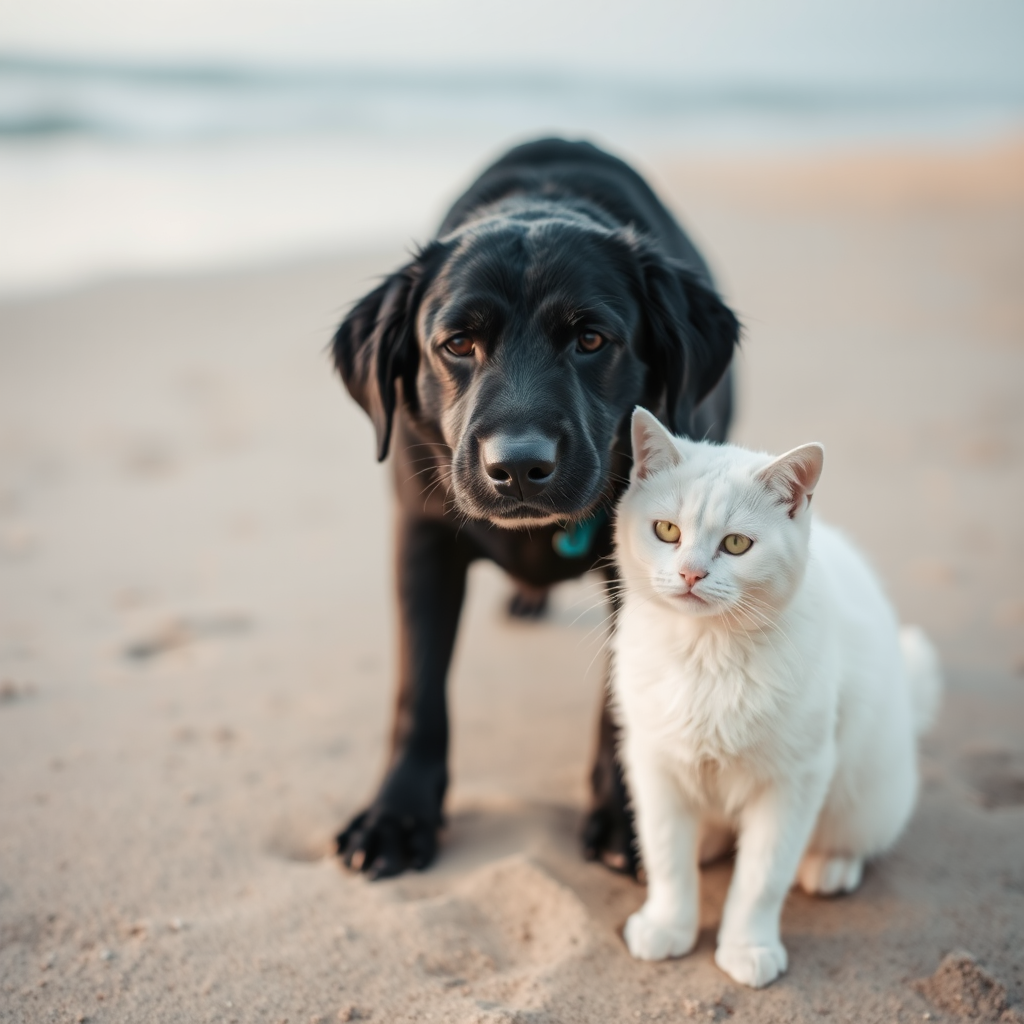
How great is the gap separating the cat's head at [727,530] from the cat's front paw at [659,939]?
2.04 feet

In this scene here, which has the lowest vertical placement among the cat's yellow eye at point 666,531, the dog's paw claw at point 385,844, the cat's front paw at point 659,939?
the dog's paw claw at point 385,844

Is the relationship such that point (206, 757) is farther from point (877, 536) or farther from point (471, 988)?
point (877, 536)

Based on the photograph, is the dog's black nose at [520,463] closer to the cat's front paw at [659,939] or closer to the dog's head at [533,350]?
the dog's head at [533,350]

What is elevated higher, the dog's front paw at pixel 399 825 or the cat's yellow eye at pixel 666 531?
the cat's yellow eye at pixel 666 531

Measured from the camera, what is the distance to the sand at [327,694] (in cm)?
205

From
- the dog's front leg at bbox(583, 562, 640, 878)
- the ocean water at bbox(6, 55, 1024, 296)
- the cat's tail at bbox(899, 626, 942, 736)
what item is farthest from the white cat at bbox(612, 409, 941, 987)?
the ocean water at bbox(6, 55, 1024, 296)

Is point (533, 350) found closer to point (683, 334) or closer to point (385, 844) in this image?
point (683, 334)

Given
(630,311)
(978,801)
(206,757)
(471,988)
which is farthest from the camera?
(206,757)

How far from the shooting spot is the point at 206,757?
9.16ft

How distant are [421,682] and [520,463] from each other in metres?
0.79

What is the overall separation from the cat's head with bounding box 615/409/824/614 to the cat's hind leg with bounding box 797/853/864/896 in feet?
2.26

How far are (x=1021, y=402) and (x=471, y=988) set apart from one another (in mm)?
4282

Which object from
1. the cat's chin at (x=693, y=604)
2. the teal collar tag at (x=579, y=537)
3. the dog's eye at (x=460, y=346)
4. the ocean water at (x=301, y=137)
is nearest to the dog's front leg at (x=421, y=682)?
the teal collar tag at (x=579, y=537)

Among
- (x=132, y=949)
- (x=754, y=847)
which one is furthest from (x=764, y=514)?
(x=132, y=949)
